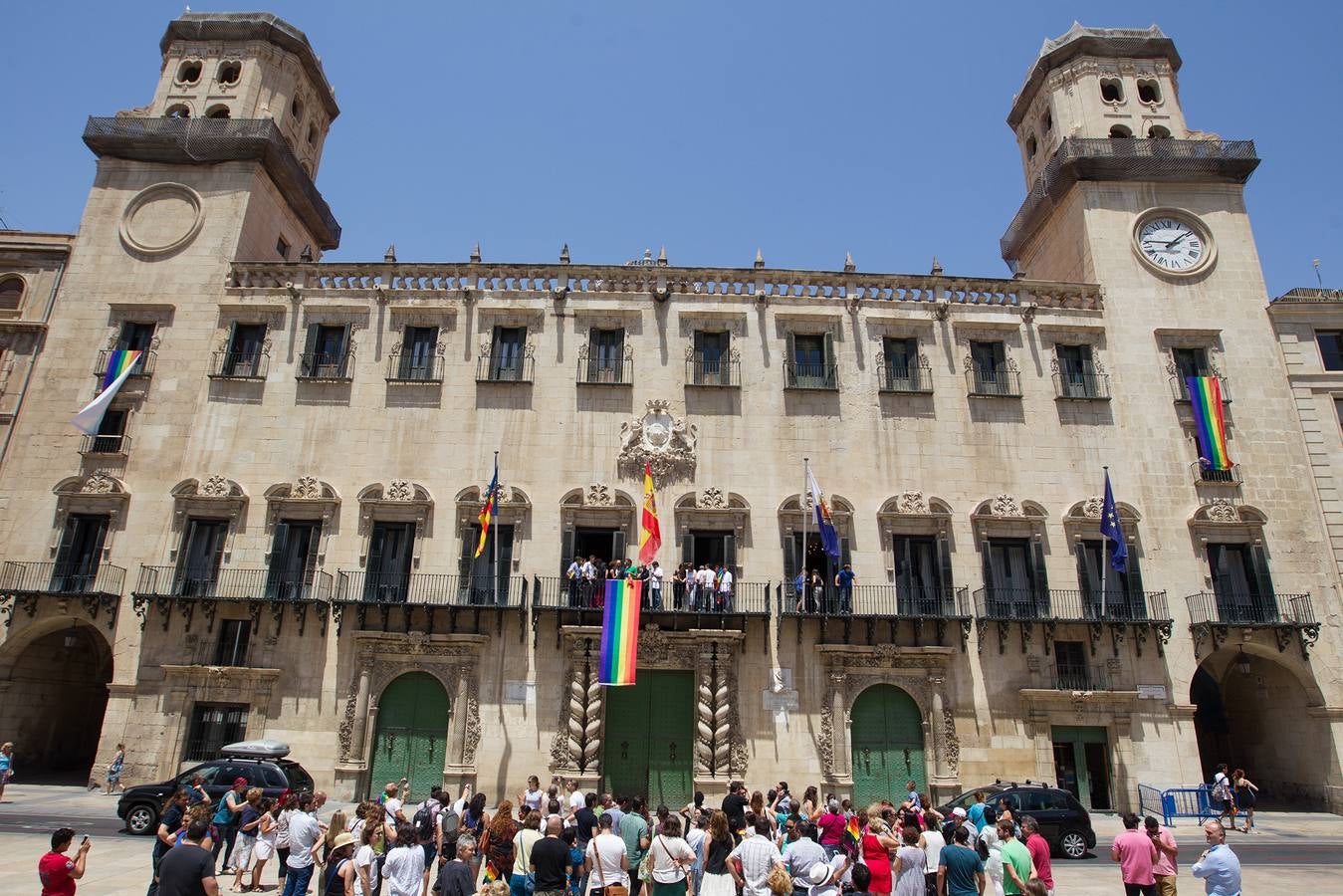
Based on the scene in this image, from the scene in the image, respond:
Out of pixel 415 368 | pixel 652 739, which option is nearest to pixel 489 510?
pixel 415 368

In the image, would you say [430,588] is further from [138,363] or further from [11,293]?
[11,293]

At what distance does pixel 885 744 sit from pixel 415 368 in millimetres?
18890

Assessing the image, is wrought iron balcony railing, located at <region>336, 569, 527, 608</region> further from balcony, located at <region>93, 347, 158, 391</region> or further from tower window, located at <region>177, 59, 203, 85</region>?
tower window, located at <region>177, 59, 203, 85</region>

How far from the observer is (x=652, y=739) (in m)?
23.9

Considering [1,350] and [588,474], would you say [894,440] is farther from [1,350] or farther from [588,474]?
[1,350]

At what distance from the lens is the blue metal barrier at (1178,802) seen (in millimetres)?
22500

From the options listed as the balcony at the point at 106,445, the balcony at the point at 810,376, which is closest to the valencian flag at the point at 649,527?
the balcony at the point at 810,376

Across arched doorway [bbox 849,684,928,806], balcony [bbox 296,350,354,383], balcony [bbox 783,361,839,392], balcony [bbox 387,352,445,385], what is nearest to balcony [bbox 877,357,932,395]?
balcony [bbox 783,361,839,392]

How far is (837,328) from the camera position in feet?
92.6

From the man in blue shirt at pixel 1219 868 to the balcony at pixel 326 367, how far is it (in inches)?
993

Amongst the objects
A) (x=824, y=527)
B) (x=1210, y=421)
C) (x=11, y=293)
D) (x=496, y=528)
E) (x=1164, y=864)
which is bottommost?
(x=1164, y=864)

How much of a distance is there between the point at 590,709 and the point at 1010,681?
12.3 metres

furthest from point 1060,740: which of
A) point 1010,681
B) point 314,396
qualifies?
point 314,396

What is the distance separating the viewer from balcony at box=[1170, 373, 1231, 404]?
1083 inches
